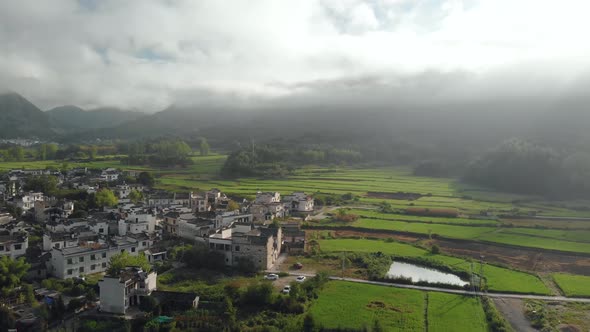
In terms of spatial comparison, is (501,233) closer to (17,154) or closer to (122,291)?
(122,291)

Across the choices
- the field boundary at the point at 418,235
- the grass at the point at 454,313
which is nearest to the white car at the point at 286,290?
the grass at the point at 454,313

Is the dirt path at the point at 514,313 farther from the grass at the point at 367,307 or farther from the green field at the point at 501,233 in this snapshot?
the green field at the point at 501,233

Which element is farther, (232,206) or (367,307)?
(232,206)

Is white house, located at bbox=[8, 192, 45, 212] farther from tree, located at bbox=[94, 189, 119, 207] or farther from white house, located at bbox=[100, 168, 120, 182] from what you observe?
white house, located at bbox=[100, 168, 120, 182]

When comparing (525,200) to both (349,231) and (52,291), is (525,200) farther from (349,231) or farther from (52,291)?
(52,291)

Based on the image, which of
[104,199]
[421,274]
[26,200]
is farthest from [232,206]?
[421,274]

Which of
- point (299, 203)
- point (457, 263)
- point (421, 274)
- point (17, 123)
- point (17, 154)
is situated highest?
Answer: point (17, 123)
